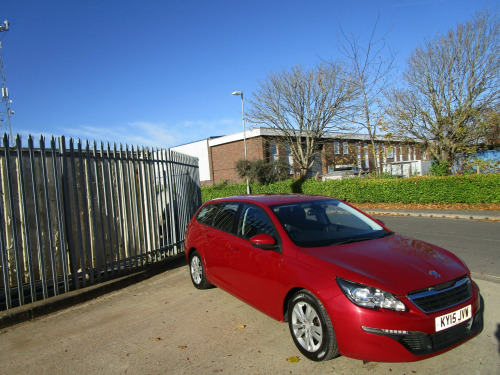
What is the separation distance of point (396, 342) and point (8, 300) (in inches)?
190

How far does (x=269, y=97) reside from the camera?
85.5 feet

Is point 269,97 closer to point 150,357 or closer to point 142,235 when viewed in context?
point 142,235

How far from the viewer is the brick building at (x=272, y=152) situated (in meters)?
25.1

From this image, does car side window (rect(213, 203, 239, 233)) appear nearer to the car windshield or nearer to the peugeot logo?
the car windshield

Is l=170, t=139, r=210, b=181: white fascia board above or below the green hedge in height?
above

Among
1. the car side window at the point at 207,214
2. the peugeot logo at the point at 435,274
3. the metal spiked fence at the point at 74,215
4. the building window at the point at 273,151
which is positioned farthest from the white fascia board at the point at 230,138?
the peugeot logo at the point at 435,274

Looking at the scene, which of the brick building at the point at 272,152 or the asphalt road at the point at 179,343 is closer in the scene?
the asphalt road at the point at 179,343

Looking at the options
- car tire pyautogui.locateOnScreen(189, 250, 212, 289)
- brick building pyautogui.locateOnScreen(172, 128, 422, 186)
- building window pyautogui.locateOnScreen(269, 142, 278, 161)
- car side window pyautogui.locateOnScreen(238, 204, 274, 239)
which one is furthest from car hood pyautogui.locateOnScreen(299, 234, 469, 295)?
building window pyautogui.locateOnScreen(269, 142, 278, 161)

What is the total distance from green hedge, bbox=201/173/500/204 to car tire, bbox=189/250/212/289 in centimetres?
1366

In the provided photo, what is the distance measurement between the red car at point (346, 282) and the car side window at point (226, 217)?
16cm

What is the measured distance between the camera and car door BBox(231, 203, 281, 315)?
371cm

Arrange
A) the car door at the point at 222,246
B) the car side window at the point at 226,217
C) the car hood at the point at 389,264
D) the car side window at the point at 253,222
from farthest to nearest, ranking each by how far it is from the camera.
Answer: the car side window at the point at 226,217
the car door at the point at 222,246
the car side window at the point at 253,222
the car hood at the point at 389,264

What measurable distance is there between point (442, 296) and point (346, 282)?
31.3 inches

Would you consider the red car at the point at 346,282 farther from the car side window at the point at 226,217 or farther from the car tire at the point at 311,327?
the car side window at the point at 226,217
